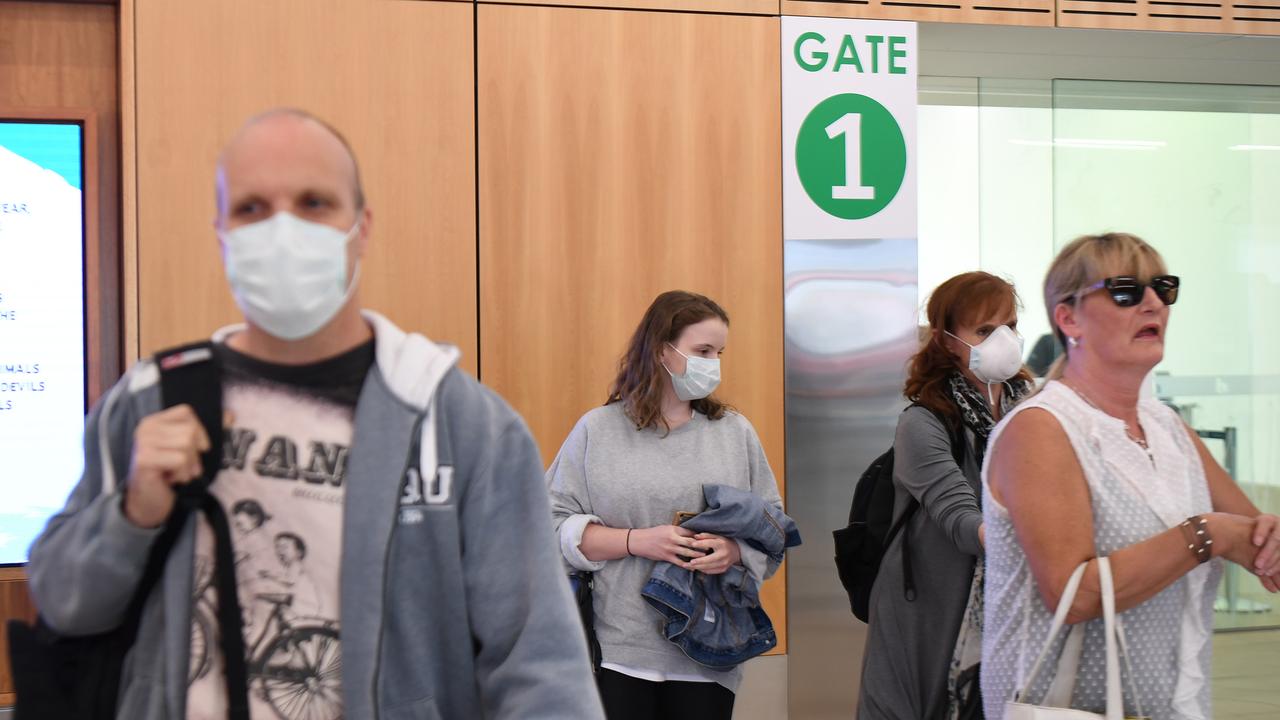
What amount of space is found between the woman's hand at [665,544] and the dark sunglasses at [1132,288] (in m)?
1.26

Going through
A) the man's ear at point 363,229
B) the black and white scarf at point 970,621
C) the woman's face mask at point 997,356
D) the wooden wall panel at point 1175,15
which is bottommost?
the black and white scarf at point 970,621

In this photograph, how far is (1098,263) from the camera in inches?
81.1

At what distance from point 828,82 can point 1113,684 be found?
113 inches

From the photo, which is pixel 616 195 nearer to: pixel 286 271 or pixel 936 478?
pixel 936 478

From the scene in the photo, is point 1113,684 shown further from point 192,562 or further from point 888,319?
point 888,319

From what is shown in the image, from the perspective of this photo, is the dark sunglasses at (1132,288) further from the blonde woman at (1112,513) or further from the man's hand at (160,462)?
the man's hand at (160,462)

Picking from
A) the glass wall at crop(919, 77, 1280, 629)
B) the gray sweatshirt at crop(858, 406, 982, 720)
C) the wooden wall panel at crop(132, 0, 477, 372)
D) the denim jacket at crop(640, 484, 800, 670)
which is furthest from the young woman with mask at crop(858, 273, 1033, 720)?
the glass wall at crop(919, 77, 1280, 629)

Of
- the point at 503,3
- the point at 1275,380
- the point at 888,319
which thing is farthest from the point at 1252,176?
the point at 503,3

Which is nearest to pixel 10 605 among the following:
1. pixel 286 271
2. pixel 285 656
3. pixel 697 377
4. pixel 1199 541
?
pixel 697 377

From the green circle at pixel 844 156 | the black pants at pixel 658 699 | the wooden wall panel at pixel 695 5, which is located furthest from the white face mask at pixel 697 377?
the wooden wall panel at pixel 695 5

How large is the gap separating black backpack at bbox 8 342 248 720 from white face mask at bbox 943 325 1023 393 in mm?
2157

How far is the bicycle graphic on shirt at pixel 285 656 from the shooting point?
128 cm

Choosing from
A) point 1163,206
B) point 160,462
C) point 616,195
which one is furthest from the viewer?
point 1163,206

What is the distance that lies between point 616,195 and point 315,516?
2.92 meters
